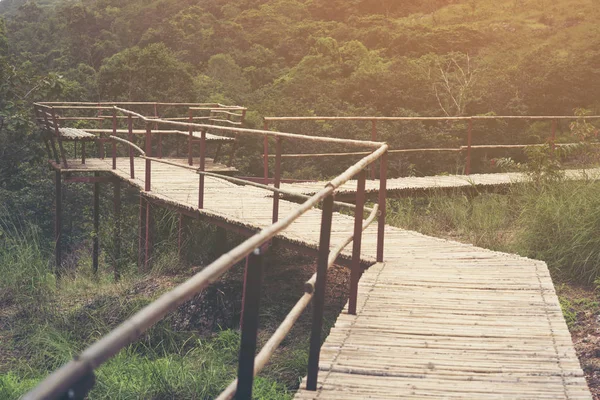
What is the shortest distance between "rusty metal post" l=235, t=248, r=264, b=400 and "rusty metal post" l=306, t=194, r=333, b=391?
1050 millimetres

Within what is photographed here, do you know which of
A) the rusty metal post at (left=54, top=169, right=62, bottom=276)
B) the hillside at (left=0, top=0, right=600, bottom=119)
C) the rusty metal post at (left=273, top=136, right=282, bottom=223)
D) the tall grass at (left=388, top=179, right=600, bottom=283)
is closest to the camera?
the rusty metal post at (left=273, top=136, right=282, bottom=223)

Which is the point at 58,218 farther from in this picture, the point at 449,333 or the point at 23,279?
the point at 449,333

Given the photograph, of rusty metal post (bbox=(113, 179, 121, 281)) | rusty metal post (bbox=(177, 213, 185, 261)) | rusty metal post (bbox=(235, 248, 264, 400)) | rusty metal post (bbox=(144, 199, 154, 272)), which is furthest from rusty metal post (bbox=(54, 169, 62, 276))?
rusty metal post (bbox=(235, 248, 264, 400))

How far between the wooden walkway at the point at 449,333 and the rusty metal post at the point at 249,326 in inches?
42.1

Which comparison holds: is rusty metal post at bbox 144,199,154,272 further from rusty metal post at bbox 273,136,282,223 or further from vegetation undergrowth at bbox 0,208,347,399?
rusty metal post at bbox 273,136,282,223

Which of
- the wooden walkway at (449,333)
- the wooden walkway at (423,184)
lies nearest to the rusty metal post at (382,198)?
the wooden walkway at (449,333)

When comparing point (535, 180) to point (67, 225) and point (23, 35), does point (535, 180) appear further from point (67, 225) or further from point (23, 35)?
point (23, 35)

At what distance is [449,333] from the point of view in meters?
4.07

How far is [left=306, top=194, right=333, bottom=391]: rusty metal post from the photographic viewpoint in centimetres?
319

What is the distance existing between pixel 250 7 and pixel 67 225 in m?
31.0

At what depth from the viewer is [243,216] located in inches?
297

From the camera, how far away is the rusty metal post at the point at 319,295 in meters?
3.19

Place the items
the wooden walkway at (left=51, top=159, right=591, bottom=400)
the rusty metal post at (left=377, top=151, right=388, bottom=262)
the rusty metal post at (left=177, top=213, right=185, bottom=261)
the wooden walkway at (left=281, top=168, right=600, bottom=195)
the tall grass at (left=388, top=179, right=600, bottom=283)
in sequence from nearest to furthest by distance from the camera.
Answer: the wooden walkway at (left=51, top=159, right=591, bottom=400) < the rusty metal post at (left=377, top=151, right=388, bottom=262) < the tall grass at (left=388, top=179, right=600, bottom=283) < the rusty metal post at (left=177, top=213, right=185, bottom=261) < the wooden walkway at (left=281, top=168, right=600, bottom=195)

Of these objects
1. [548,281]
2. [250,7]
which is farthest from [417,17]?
[548,281]
